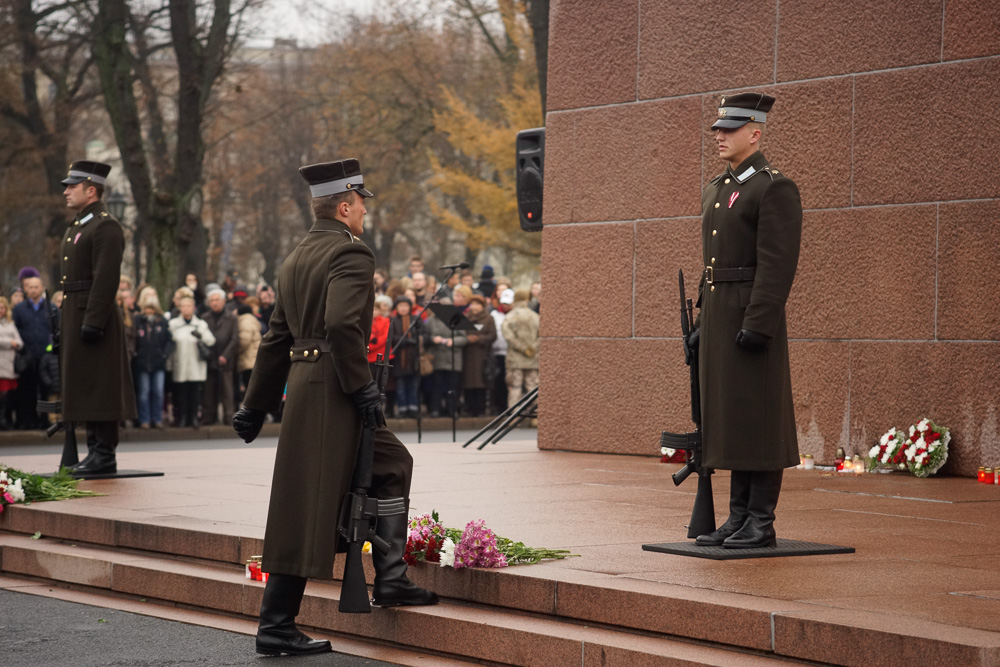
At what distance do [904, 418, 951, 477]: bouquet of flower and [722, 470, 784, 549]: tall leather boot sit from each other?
3536mm

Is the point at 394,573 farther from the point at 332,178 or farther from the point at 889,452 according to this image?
the point at 889,452

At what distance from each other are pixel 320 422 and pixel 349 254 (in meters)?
0.71

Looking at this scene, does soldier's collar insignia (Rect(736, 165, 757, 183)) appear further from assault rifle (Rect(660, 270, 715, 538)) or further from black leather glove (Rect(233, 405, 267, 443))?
black leather glove (Rect(233, 405, 267, 443))

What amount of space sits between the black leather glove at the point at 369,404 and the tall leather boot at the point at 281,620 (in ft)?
2.44

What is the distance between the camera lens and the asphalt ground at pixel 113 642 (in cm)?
628

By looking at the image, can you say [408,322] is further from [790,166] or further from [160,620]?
[160,620]

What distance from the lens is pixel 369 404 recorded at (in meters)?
6.07

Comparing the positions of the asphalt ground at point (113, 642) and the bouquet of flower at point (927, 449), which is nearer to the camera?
the asphalt ground at point (113, 642)

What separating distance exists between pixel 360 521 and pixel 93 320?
15.7 feet

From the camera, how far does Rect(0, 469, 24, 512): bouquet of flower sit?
30.7 feet

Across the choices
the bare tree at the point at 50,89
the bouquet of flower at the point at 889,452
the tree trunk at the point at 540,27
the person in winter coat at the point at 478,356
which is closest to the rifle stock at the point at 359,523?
the bouquet of flower at the point at 889,452

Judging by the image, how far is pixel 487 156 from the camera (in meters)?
32.7

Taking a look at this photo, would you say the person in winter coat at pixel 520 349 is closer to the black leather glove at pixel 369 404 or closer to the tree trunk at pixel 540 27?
the tree trunk at pixel 540 27

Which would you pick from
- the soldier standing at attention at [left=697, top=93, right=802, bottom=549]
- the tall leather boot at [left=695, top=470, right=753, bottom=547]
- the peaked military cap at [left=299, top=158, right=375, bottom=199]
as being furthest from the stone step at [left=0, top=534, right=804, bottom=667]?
the peaked military cap at [left=299, top=158, right=375, bottom=199]
